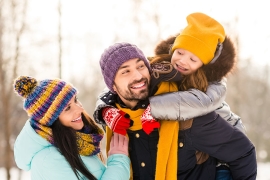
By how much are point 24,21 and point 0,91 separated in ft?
7.85

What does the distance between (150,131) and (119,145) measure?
38 centimetres

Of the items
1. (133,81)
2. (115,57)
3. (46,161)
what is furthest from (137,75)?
(46,161)

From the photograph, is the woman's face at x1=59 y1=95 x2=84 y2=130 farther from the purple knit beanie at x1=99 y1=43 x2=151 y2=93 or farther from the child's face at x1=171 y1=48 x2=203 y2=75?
the child's face at x1=171 y1=48 x2=203 y2=75

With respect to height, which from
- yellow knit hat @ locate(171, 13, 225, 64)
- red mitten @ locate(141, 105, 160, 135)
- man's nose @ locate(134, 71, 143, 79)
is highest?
yellow knit hat @ locate(171, 13, 225, 64)

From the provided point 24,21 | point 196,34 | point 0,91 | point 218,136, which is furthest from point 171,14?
point 218,136

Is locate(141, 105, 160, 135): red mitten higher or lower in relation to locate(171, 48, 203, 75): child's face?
lower

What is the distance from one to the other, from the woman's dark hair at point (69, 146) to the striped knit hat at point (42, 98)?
0.09 metres

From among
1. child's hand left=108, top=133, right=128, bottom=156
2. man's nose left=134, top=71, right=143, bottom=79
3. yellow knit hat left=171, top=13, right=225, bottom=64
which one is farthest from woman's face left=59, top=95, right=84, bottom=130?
yellow knit hat left=171, top=13, right=225, bottom=64

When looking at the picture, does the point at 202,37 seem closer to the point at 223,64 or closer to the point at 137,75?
the point at 223,64

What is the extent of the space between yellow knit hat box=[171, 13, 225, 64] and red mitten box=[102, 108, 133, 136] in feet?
2.54

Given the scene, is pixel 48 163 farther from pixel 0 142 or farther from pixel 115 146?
pixel 0 142

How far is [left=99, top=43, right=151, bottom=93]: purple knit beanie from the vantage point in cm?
253

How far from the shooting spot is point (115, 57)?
8.32 feet

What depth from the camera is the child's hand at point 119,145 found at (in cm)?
257
